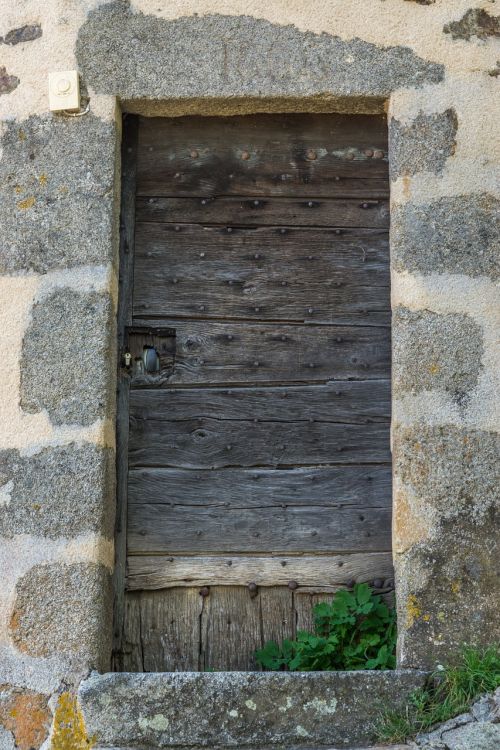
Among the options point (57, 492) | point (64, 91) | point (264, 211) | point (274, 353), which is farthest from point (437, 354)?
point (64, 91)

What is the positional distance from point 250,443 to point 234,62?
4.28 ft

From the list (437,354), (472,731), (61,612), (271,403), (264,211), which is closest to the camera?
(472,731)

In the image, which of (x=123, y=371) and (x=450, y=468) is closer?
(x=450, y=468)

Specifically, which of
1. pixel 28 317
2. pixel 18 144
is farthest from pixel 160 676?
pixel 18 144

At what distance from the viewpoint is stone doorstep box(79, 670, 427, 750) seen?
254 centimetres

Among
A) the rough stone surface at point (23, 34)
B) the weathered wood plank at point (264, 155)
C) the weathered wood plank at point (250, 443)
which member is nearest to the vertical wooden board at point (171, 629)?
the weathered wood plank at point (250, 443)

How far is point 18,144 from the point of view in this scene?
9.99 feet

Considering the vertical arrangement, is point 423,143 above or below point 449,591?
above

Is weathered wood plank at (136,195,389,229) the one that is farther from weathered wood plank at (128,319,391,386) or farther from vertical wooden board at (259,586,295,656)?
vertical wooden board at (259,586,295,656)

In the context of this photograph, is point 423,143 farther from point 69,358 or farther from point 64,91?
point 69,358

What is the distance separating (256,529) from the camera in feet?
9.80

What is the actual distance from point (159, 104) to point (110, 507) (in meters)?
1.39

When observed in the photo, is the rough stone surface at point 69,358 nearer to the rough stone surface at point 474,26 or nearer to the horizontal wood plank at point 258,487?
the horizontal wood plank at point 258,487

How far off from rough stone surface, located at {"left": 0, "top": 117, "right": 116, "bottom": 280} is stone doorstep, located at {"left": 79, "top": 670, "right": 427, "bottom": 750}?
135 centimetres
